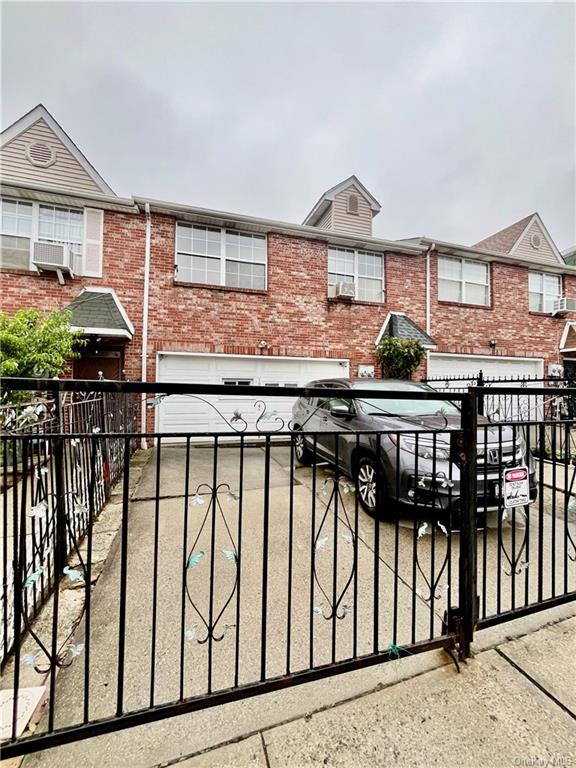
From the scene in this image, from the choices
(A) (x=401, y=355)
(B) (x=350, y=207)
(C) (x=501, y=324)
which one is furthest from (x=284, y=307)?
(C) (x=501, y=324)

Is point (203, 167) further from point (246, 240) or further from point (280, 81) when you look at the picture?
point (246, 240)

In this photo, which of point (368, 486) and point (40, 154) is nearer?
point (368, 486)

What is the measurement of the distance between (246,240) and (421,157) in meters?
9.61

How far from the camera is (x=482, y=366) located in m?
9.84

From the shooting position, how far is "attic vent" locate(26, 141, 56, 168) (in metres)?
7.33

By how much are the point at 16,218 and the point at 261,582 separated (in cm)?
859

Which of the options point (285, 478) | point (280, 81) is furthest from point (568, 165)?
point (285, 478)

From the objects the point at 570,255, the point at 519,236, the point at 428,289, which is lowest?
the point at 428,289

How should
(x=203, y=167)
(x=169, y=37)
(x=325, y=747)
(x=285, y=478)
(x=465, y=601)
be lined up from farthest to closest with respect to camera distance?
(x=203, y=167), (x=169, y=37), (x=285, y=478), (x=465, y=601), (x=325, y=747)

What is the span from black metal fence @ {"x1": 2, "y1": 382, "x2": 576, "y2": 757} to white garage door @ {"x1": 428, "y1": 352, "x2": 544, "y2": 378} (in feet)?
19.9

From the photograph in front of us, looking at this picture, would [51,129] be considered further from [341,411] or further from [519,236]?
[519,236]

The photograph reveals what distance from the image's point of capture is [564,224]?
17719mm

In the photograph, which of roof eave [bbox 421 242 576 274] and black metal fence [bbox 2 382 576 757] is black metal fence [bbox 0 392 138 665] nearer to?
black metal fence [bbox 2 382 576 757]

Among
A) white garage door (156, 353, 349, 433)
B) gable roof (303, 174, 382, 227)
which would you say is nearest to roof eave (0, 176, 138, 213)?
white garage door (156, 353, 349, 433)
